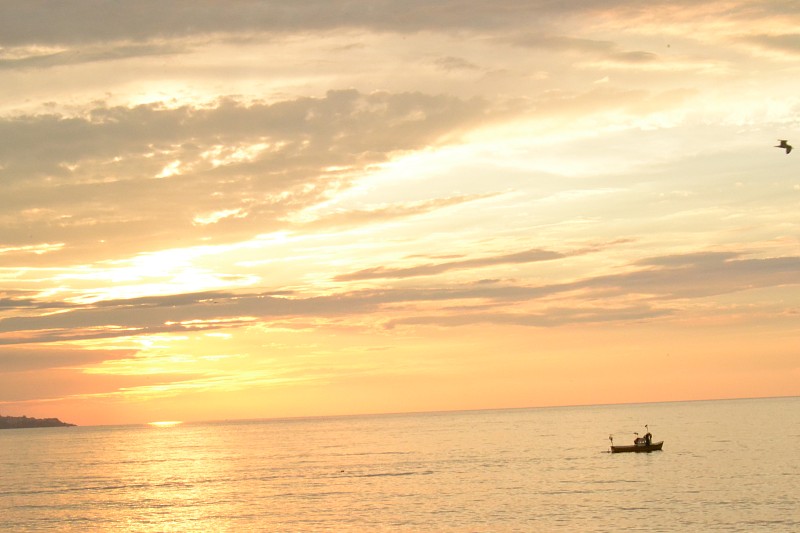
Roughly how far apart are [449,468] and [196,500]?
127 ft

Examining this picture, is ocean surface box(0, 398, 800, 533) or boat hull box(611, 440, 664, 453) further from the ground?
boat hull box(611, 440, 664, 453)

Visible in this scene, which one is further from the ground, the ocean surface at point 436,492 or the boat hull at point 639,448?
the boat hull at point 639,448

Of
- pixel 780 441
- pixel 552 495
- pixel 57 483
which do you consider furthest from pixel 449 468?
pixel 780 441

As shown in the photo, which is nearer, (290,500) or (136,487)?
(290,500)

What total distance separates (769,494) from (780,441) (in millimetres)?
77481

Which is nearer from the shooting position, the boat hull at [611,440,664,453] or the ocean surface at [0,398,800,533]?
the ocean surface at [0,398,800,533]

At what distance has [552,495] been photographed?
87.7 meters

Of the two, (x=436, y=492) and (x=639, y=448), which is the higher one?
(x=639, y=448)

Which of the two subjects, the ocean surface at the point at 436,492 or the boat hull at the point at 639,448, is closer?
the ocean surface at the point at 436,492

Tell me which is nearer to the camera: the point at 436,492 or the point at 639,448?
the point at 436,492

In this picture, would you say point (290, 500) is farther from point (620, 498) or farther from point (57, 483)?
point (57, 483)

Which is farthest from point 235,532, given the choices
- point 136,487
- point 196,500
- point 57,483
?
point 57,483

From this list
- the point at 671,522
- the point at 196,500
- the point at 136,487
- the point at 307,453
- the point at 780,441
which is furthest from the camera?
the point at 307,453

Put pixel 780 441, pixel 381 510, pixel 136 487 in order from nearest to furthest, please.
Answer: pixel 381 510 → pixel 136 487 → pixel 780 441
